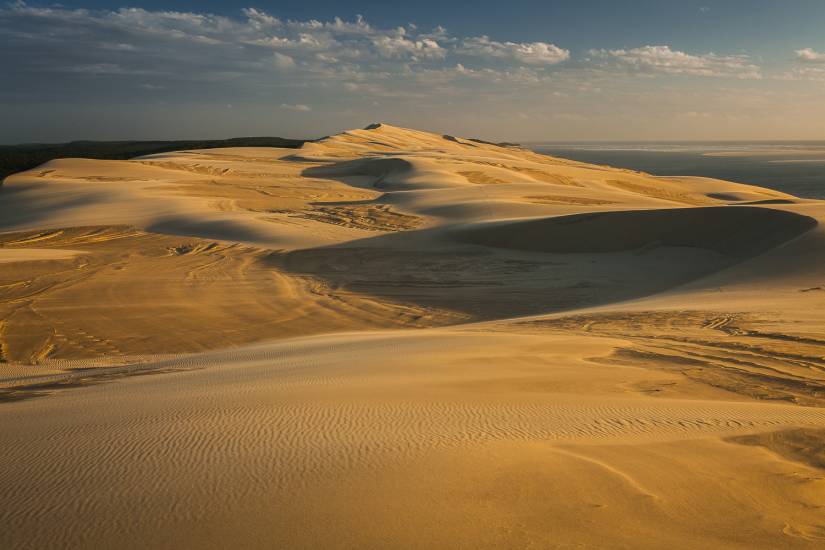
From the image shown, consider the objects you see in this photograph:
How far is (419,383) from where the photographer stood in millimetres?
5961

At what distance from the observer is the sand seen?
10.8 ft

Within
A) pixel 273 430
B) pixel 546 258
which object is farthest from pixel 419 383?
pixel 546 258

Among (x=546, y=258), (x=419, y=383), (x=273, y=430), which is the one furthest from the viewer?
(x=546, y=258)

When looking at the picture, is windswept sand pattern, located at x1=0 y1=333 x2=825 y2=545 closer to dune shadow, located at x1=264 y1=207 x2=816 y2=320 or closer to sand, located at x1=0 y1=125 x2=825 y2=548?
sand, located at x1=0 y1=125 x2=825 y2=548

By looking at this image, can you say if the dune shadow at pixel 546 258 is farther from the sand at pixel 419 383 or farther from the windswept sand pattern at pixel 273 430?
the windswept sand pattern at pixel 273 430

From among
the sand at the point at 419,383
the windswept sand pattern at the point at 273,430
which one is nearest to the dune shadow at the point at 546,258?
the sand at the point at 419,383

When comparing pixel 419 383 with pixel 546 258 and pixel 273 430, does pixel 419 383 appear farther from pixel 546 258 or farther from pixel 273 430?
pixel 546 258

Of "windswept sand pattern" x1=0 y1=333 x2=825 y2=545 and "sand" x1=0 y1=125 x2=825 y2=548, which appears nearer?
"sand" x1=0 y1=125 x2=825 y2=548

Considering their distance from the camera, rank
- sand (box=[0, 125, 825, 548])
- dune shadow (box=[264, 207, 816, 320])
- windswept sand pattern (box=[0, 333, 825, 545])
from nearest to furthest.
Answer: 1. sand (box=[0, 125, 825, 548])
2. windswept sand pattern (box=[0, 333, 825, 545])
3. dune shadow (box=[264, 207, 816, 320])

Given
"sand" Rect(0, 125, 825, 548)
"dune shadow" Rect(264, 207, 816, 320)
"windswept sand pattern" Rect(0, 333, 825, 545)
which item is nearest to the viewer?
"sand" Rect(0, 125, 825, 548)

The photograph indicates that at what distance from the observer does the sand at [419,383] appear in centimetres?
328

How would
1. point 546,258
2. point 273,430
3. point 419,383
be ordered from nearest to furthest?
point 273,430 → point 419,383 → point 546,258

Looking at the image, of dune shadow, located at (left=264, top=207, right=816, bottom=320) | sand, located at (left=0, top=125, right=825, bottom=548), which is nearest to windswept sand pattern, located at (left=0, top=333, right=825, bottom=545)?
sand, located at (left=0, top=125, right=825, bottom=548)

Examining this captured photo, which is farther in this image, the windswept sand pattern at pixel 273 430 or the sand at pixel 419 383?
the windswept sand pattern at pixel 273 430
